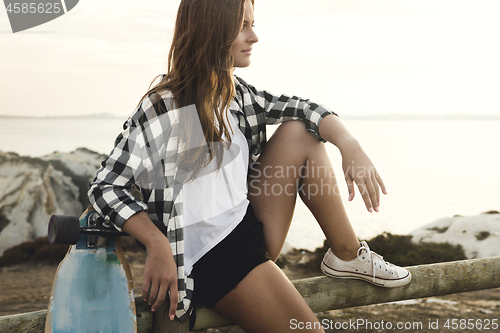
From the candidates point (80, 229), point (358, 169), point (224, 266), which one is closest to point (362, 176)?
point (358, 169)

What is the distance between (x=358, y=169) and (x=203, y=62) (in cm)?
57

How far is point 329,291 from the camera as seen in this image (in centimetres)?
158

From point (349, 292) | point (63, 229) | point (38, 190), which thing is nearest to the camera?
point (63, 229)

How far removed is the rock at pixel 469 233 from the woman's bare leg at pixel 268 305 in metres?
5.91

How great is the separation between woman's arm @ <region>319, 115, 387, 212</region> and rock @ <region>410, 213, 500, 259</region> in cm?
579

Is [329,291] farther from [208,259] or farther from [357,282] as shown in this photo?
[208,259]

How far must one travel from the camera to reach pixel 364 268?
1.54 m

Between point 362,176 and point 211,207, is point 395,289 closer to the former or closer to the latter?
point 362,176

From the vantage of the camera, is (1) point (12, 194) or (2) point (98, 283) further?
(1) point (12, 194)

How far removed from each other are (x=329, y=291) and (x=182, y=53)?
995mm

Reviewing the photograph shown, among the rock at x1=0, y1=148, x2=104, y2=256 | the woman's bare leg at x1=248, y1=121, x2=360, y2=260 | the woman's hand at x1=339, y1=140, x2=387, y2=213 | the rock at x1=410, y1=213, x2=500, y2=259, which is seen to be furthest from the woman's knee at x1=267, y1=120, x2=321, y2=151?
the rock at x1=410, y1=213, x2=500, y2=259

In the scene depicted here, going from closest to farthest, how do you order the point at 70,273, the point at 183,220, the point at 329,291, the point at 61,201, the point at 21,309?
the point at 70,273 → the point at 183,220 → the point at 329,291 → the point at 21,309 → the point at 61,201

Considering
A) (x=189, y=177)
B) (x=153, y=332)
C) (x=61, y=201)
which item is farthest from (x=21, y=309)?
(x=189, y=177)

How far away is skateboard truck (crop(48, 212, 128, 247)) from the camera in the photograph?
1007 mm
